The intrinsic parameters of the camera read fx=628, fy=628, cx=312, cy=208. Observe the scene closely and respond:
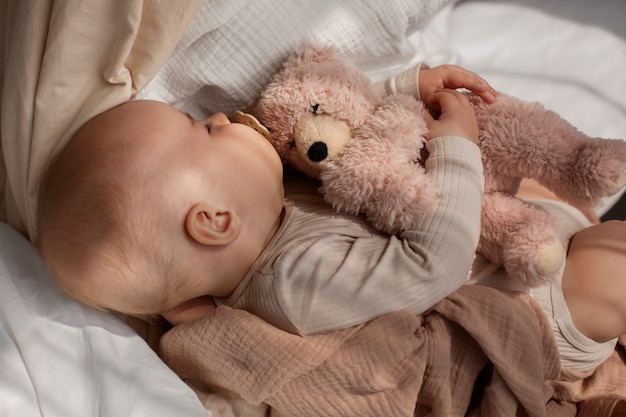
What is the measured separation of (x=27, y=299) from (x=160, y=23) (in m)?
0.39

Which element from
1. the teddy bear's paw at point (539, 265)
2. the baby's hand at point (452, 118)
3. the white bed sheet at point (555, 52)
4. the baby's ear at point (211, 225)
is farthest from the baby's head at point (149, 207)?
the white bed sheet at point (555, 52)

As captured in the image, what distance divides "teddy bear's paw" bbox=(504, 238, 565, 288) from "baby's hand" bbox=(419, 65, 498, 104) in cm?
23

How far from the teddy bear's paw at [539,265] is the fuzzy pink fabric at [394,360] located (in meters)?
0.04

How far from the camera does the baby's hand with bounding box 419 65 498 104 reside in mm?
908

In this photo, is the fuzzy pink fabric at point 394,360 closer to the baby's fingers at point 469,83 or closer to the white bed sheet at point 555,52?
the baby's fingers at point 469,83

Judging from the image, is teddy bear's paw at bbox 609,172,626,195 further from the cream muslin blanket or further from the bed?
the cream muslin blanket

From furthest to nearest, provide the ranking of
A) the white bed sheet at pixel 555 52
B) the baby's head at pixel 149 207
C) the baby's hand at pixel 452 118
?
1. the white bed sheet at pixel 555 52
2. the baby's hand at pixel 452 118
3. the baby's head at pixel 149 207

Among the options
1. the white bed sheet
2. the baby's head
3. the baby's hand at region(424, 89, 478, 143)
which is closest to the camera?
the baby's head

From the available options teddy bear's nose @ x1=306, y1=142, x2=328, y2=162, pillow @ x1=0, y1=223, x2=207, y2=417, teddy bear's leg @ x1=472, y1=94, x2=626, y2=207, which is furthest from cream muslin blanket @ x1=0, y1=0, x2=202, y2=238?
teddy bear's leg @ x1=472, y1=94, x2=626, y2=207

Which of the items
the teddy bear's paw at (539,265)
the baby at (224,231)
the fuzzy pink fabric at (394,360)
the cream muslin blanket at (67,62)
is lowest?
the fuzzy pink fabric at (394,360)

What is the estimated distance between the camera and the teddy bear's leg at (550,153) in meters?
0.81

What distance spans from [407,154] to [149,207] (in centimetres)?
33

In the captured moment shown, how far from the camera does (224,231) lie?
79cm

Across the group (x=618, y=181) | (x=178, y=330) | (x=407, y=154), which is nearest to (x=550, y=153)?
(x=618, y=181)
